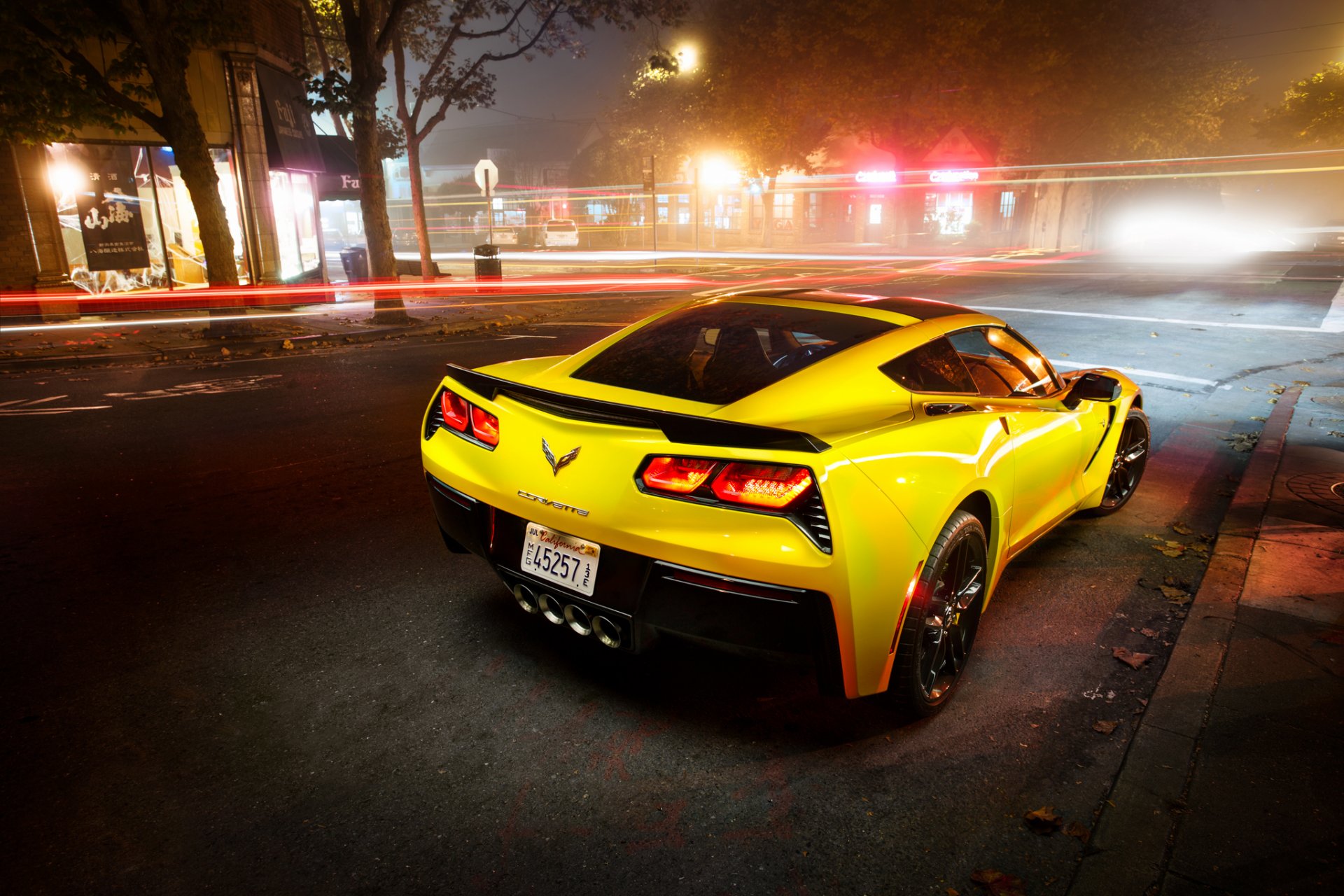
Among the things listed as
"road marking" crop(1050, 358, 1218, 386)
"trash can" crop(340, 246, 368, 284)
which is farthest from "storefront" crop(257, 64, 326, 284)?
"road marking" crop(1050, 358, 1218, 386)

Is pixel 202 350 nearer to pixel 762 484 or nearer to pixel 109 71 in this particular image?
pixel 109 71

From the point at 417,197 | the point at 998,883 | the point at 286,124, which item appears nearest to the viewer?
the point at 998,883

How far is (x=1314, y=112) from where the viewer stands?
211 feet

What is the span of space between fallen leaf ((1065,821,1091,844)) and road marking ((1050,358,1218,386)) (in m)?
7.79

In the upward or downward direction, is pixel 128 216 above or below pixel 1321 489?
above

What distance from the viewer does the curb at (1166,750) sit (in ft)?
7.86

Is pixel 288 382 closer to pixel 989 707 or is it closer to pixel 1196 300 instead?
pixel 989 707

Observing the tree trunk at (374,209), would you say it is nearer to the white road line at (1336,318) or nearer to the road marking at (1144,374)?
the road marking at (1144,374)

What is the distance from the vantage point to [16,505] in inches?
210

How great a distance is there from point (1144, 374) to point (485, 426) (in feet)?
30.4

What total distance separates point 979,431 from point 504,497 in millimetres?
1876

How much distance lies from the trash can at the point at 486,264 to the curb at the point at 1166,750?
71.1 ft

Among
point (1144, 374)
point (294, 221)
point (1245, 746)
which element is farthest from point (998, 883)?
point (294, 221)

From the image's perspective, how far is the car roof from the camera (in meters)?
3.83
